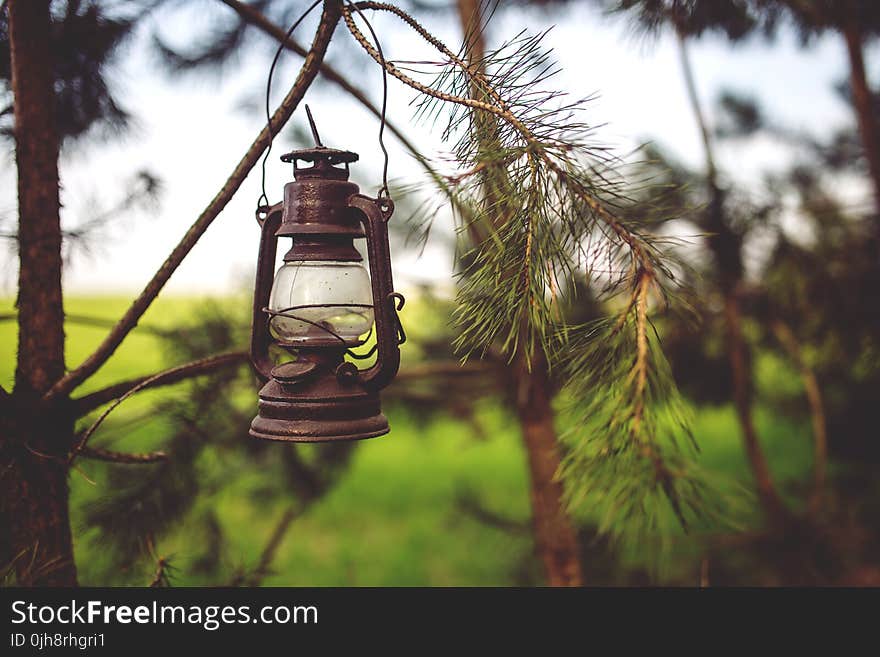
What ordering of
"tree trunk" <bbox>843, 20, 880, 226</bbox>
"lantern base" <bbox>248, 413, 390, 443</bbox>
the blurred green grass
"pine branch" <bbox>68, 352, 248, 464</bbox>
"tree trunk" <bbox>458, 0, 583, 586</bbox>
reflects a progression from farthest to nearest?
the blurred green grass
"tree trunk" <bbox>843, 20, 880, 226</bbox>
"tree trunk" <bbox>458, 0, 583, 586</bbox>
"pine branch" <bbox>68, 352, 248, 464</bbox>
"lantern base" <bbox>248, 413, 390, 443</bbox>

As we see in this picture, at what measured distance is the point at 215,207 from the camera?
901 mm

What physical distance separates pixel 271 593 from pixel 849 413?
2.66 metres

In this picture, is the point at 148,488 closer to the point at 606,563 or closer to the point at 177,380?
the point at 177,380

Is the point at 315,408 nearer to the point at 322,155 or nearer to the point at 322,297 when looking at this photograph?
the point at 322,297

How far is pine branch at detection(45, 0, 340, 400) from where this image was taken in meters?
0.81

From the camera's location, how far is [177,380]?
108cm

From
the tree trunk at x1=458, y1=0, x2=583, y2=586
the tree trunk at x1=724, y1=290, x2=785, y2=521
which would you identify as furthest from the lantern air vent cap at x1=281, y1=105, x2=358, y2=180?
the tree trunk at x1=724, y1=290, x2=785, y2=521

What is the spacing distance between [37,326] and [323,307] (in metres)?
0.44

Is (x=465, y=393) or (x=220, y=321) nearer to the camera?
(x=220, y=321)

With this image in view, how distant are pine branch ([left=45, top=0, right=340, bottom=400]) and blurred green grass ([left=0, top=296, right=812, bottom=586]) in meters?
1.10

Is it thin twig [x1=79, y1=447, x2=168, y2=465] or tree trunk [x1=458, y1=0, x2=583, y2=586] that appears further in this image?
tree trunk [x1=458, y1=0, x2=583, y2=586]

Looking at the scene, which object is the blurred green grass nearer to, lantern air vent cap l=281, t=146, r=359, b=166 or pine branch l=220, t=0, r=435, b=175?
pine branch l=220, t=0, r=435, b=175

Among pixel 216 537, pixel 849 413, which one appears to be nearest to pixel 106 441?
pixel 216 537

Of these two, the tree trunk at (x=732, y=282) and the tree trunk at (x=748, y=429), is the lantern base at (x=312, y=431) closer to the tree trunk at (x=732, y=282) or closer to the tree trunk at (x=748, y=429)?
the tree trunk at (x=732, y=282)
